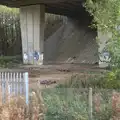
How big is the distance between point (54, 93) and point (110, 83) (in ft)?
12.9

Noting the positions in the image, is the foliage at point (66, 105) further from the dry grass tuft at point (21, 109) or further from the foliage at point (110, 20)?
the foliage at point (110, 20)

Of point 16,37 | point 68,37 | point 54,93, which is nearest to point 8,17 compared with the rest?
point 16,37

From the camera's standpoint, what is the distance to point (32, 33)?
3381 centimetres

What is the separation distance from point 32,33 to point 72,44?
801 cm

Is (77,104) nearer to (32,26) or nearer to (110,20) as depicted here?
(110,20)

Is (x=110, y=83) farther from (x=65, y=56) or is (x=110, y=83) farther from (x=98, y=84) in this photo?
(x=65, y=56)

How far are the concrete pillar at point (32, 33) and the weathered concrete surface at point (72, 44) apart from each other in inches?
180

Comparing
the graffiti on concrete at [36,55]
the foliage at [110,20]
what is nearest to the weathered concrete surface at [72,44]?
the graffiti on concrete at [36,55]

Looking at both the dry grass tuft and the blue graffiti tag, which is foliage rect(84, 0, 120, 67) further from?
the blue graffiti tag

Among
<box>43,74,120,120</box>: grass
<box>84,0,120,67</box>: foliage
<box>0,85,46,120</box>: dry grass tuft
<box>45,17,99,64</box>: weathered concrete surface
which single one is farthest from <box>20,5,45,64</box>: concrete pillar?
<box>0,85,46,120</box>: dry grass tuft

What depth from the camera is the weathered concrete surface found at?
37.0 m

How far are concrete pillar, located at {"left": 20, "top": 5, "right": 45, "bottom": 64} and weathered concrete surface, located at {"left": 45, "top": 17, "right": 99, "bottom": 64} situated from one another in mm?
4576

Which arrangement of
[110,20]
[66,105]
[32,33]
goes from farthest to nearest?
[32,33] < [110,20] < [66,105]

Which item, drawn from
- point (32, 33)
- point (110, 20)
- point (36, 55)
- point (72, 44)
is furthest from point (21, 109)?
point (72, 44)
